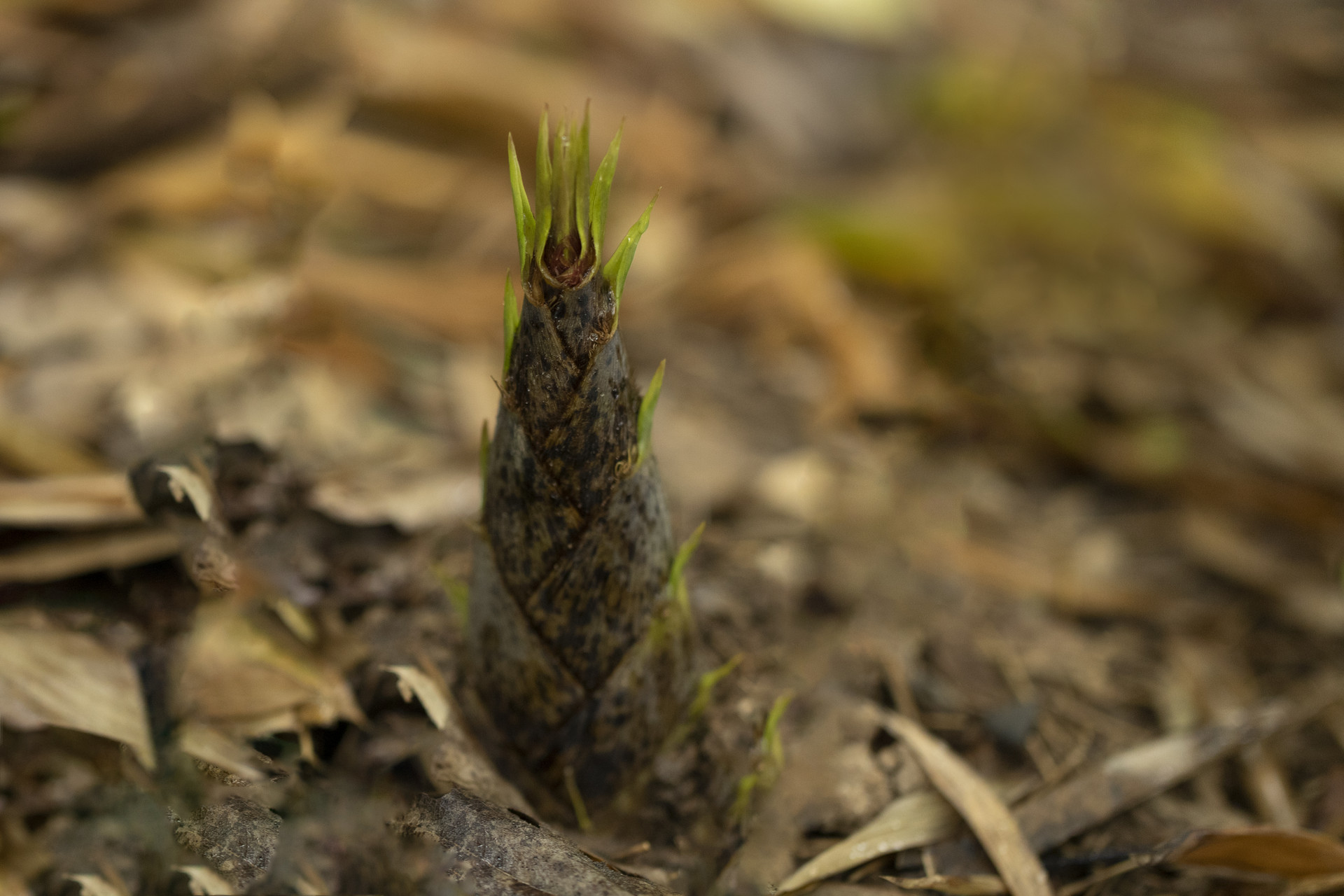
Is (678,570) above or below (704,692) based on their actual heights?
above

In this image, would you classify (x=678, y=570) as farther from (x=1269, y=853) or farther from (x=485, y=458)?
(x=1269, y=853)

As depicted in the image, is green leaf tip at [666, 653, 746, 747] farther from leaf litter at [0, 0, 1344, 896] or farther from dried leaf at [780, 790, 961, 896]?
dried leaf at [780, 790, 961, 896]

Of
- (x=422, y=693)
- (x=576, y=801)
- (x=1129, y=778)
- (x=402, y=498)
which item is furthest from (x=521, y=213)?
(x=1129, y=778)

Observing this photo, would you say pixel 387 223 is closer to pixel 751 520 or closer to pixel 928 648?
pixel 751 520

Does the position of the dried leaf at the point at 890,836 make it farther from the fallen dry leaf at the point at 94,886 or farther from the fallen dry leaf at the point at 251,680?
the fallen dry leaf at the point at 94,886

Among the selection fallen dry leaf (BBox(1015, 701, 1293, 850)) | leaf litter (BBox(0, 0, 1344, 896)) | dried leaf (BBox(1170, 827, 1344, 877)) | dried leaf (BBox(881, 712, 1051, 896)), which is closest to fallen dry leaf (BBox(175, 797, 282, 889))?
leaf litter (BBox(0, 0, 1344, 896))

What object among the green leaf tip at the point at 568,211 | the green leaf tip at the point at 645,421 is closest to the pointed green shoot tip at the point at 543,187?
the green leaf tip at the point at 568,211

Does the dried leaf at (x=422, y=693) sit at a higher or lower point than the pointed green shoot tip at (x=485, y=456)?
lower
